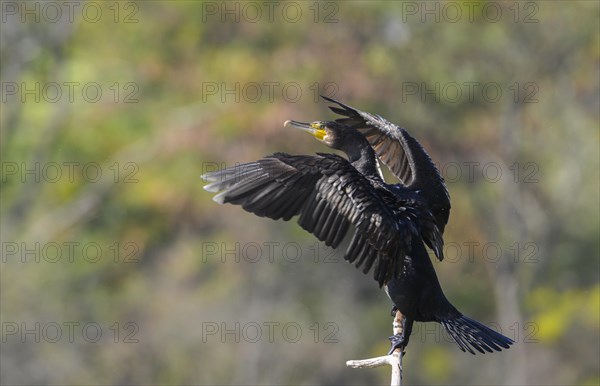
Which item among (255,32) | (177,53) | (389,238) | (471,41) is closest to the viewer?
(389,238)

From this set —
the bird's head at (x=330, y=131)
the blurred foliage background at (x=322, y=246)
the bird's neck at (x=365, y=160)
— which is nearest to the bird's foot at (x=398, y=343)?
the bird's neck at (x=365, y=160)

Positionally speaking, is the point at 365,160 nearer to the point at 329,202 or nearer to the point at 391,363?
the point at 329,202

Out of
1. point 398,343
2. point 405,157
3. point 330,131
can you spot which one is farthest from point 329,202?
point 405,157

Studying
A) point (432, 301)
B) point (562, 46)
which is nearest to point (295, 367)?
point (562, 46)

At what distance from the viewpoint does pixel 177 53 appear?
20.2 meters

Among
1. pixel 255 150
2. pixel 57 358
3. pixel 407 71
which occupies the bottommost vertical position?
pixel 57 358

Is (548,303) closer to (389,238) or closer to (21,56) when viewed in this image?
(21,56)

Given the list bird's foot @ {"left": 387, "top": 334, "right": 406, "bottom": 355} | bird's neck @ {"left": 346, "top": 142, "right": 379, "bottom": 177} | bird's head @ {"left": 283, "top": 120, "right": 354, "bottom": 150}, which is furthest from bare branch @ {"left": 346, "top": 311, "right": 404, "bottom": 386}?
A: bird's head @ {"left": 283, "top": 120, "right": 354, "bottom": 150}

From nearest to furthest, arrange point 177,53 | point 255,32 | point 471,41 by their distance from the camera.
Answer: point 471,41, point 255,32, point 177,53

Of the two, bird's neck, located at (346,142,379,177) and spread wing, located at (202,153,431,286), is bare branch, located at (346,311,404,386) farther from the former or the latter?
bird's neck, located at (346,142,379,177)

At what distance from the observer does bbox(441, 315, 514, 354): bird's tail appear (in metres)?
5.88

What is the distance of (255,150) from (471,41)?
A: 381 cm

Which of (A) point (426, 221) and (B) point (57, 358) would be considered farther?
(B) point (57, 358)

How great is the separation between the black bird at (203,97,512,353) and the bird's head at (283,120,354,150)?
0.54 feet
